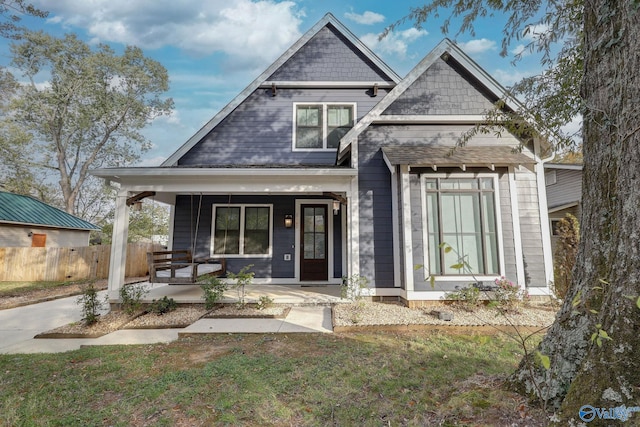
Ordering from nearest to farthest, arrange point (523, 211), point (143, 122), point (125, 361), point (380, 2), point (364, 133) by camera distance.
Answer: point (125, 361)
point (523, 211)
point (364, 133)
point (380, 2)
point (143, 122)

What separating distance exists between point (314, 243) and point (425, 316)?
417 cm

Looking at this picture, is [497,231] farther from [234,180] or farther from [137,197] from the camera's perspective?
[137,197]

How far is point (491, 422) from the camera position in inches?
79.4

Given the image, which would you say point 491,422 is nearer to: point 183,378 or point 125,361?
point 183,378

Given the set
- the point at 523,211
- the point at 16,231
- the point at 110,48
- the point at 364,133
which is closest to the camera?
the point at 523,211

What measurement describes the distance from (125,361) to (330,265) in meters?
5.60

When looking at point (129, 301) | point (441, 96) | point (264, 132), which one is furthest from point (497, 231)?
point (129, 301)

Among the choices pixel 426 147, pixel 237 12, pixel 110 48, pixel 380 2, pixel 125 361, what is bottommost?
pixel 125 361

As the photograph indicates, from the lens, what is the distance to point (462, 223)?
5.74m

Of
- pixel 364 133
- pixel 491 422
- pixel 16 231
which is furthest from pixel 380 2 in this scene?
pixel 16 231

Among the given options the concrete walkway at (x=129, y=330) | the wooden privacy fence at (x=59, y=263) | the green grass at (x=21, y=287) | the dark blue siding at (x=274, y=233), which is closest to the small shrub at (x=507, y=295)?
the concrete walkway at (x=129, y=330)

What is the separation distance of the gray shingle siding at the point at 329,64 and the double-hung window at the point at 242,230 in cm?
410

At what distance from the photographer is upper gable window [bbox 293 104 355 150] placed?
860cm

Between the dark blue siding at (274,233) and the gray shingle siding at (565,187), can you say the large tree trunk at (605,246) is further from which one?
the gray shingle siding at (565,187)
